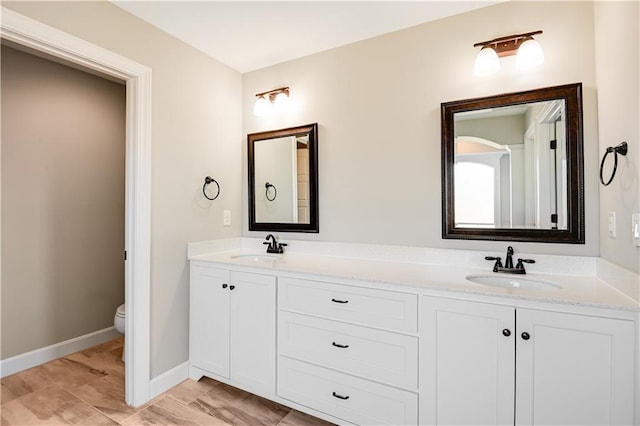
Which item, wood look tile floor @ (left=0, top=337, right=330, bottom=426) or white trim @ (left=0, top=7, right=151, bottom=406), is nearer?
wood look tile floor @ (left=0, top=337, right=330, bottom=426)

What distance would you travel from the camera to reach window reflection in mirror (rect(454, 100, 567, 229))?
172cm

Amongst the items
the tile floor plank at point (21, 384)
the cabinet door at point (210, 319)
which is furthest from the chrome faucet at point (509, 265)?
the tile floor plank at point (21, 384)

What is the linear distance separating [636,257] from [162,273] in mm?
2458

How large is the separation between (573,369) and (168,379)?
2.26 metres

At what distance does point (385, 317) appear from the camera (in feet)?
5.17

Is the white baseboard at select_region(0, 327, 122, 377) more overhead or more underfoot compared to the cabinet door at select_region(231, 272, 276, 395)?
more underfoot

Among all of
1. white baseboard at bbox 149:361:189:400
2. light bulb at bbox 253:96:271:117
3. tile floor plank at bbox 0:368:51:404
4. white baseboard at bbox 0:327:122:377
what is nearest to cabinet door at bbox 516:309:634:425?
white baseboard at bbox 149:361:189:400

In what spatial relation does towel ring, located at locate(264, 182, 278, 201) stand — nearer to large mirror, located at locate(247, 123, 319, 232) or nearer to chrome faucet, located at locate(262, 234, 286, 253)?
large mirror, located at locate(247, 123, 319, 232)

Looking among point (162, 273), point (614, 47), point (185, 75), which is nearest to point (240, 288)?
point (162, 273)

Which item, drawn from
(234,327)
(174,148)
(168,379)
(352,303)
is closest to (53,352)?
(168,379)

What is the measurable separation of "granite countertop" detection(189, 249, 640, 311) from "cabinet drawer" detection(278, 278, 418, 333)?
0.06m

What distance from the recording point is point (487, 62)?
1.78 metres

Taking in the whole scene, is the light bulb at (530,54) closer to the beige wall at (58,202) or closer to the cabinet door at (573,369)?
the cabinet door at (573,369)

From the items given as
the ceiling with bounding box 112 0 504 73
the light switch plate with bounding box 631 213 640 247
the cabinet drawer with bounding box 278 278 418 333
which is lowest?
the cabinet drawer with bounding box 278 278 418 333
